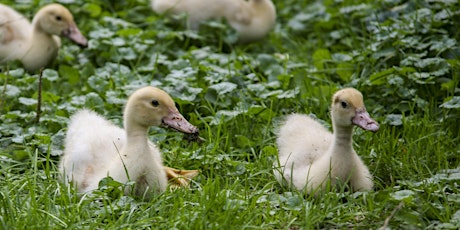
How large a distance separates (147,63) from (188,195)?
275cm

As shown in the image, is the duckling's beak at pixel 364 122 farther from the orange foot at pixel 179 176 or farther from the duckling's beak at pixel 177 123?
the orange foot at pixel 179 176

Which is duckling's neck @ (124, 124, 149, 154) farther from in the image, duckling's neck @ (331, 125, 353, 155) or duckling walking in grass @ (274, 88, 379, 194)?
duckling's neck @ (331, 125, 353, 155)

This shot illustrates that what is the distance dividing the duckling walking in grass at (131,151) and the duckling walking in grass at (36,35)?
2.22m

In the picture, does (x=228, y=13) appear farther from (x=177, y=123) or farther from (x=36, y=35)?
(x=177, y=123)

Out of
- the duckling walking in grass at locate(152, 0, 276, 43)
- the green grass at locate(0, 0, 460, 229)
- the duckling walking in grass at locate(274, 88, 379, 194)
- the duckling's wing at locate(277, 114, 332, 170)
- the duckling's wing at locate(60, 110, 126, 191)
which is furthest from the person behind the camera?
the duckling walking in grass at locate(152, 0, 276, 43)

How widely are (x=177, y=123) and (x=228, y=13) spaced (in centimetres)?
351

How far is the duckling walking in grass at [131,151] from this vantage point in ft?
17.7

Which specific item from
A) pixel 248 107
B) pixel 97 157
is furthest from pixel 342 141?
pixel 97 157

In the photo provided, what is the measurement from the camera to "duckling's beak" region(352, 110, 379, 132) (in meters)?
5.43

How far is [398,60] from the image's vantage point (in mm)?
7480

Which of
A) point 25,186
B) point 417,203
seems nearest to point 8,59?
point 25,186

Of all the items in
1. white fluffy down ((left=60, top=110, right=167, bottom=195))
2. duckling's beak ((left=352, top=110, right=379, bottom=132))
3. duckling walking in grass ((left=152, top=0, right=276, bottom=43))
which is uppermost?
duckling walking in grass ((left=152, top=0, right=276, bottom=43))

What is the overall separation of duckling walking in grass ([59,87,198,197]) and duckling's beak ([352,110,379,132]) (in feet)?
3.09

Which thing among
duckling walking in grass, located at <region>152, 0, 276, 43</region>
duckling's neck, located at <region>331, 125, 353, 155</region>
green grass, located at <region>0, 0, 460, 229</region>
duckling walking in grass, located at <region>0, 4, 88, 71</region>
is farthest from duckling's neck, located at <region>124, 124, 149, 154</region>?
duckling walking in grass, located at <region>152, 0, 276, 43</region>
